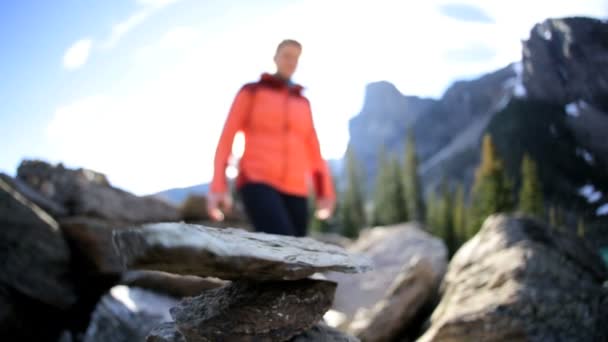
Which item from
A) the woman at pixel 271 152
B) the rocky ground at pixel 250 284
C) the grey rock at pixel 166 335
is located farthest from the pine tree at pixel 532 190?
the grey rock at pixel 166 335

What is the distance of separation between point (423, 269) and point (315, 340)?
3.08 m

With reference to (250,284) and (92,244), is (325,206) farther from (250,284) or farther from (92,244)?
(92,244)

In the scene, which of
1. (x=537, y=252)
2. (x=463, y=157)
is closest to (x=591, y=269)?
(x=537, y=252)

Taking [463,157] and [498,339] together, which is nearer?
[498,339]

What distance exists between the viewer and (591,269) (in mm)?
4766

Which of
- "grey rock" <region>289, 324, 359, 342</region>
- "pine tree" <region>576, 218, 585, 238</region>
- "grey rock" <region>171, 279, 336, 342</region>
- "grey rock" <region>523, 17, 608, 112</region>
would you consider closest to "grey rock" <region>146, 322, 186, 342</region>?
"grey rock" <region>171, 279, 336, 342</region>

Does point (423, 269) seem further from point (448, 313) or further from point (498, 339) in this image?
point (498, 339)

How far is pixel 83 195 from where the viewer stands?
27.5 ft

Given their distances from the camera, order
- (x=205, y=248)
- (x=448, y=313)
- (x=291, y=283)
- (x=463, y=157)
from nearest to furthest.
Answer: (x=205, y=248) → (x=291, y=283) → (x=448, y=313) → (x=463, y=157)

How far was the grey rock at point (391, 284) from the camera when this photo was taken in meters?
5.05

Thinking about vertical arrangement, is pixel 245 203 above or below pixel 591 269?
above

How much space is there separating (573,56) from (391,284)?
527 cm

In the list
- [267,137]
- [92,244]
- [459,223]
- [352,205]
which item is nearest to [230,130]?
[267,137]

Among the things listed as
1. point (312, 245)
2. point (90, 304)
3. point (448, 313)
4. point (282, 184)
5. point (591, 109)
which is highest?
point (591, 109)
